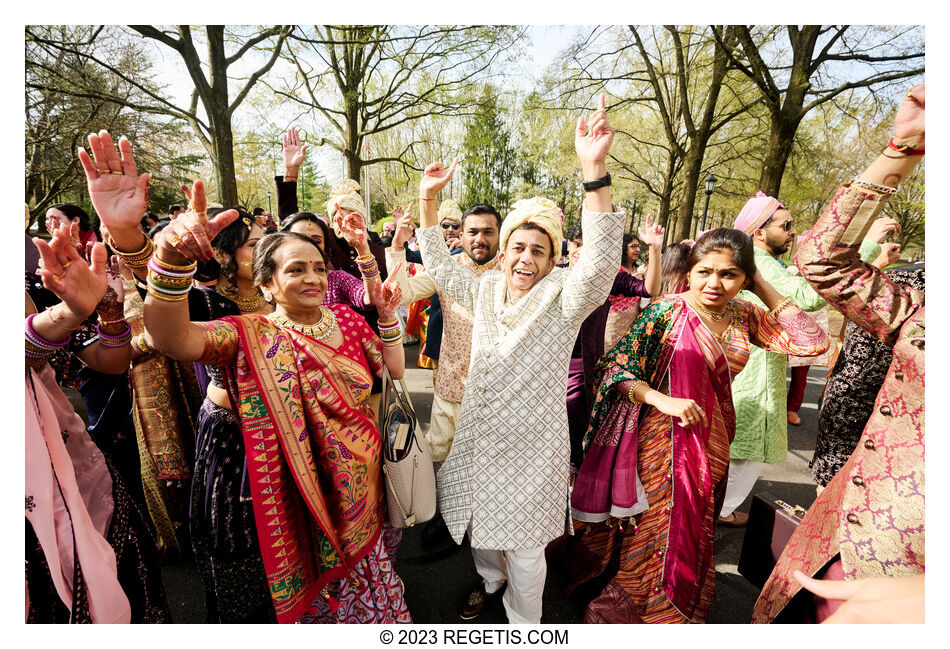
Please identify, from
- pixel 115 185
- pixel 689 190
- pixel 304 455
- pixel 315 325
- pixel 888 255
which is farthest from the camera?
pixel 689 190

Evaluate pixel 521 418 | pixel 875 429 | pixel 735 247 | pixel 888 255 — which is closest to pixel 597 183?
pixel 735 247

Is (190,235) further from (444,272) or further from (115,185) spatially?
(444,272)

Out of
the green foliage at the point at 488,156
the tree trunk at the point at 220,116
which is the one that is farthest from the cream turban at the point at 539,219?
the green foliage at the point at 488,156

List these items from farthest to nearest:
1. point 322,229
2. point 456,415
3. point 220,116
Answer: point 220,116 → point 322,229 → point 456,415

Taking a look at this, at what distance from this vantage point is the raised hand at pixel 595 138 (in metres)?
1.62

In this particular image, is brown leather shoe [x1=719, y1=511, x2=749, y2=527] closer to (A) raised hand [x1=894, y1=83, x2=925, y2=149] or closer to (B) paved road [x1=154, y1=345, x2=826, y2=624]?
(B) paved road [x1=154, y1=345, x2=826, y2=624]

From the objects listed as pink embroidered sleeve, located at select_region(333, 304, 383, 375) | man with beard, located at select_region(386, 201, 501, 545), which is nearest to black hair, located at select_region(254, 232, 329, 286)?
pink embroidered sleeve, located at select_region(333, 304, 383, 375)

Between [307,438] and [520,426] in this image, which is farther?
[520,426]

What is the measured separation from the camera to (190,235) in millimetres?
1206

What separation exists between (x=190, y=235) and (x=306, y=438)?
2.71 ft

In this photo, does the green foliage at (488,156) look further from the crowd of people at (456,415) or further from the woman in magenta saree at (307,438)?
the woman in magenta saree at (307,438)

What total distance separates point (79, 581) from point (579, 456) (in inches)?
88.8

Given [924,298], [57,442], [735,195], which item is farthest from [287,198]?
[735,195]

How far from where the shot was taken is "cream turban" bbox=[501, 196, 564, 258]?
196 cm
